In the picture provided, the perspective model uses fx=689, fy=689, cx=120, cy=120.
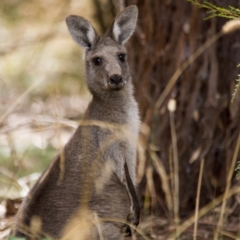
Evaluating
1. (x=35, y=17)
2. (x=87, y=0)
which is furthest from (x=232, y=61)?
(x=35, y=17)

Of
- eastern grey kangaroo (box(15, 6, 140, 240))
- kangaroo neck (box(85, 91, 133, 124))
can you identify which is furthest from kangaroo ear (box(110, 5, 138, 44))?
kangaroo neck (box(85, 91, 133, 124))

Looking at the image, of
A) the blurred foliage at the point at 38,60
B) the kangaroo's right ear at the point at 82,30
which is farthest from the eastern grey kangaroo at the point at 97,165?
the blurred foliage at the point at 38,60

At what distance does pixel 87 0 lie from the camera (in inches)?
358

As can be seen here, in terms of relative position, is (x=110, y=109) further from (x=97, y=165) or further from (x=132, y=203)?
(x=132, y=203)

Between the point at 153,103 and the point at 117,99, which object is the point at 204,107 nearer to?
the point at 153,103

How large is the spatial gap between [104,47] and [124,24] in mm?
241

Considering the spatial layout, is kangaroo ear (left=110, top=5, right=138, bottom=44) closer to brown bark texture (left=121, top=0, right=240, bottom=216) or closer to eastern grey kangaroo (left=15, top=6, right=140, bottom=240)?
eastern grey kangaroo (left=15, top=6, right=140, bottom=240)

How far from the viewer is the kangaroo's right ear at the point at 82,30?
16.8 feet

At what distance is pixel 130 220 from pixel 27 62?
487cm

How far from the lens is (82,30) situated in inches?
204

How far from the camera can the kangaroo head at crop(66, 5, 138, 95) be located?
5.01 metres

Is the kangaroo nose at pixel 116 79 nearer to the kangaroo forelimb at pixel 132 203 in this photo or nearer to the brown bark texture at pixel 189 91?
the kangaroo forelimb at pixel 132 203

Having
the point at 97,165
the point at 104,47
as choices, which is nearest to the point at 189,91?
the point at 104,47

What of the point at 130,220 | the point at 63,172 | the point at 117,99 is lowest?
the point at 130,220
